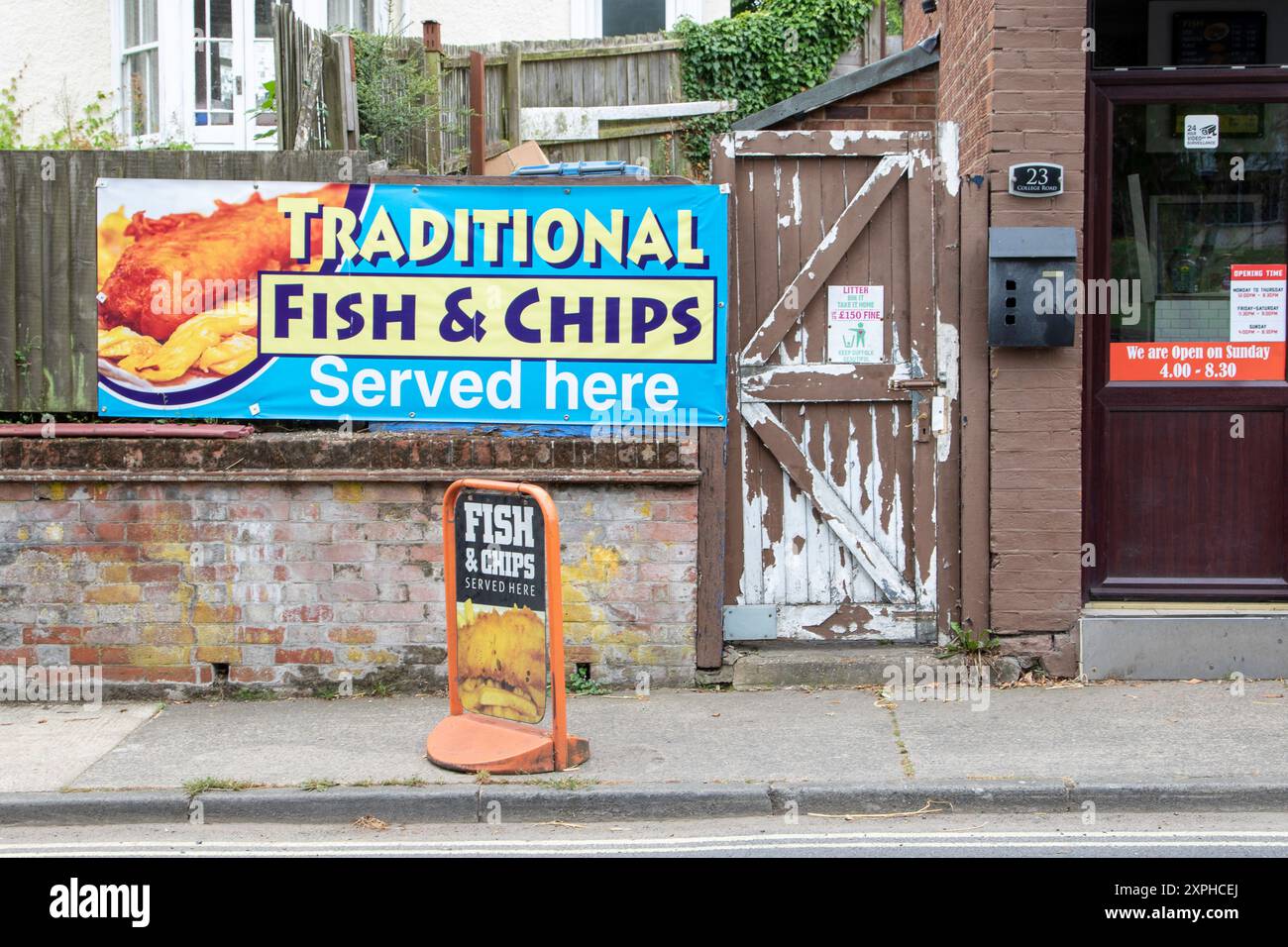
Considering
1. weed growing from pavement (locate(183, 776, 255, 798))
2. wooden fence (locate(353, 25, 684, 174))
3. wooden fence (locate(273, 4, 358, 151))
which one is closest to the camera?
weed growing from pavement (locate(183, 776, 255, 798))

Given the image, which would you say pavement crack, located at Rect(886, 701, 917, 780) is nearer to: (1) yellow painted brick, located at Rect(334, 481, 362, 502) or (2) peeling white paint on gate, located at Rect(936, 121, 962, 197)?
(2) peeling white paint on gate, located at Rect(936, 121, 962, 197)

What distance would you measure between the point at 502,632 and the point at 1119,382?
3632mm

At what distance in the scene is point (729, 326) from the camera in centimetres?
720

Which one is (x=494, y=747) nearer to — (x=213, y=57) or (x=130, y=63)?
(x=213, y=57)

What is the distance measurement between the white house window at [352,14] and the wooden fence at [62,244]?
7.88 metres

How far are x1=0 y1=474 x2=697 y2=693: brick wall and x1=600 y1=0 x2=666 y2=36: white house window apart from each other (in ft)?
31.3

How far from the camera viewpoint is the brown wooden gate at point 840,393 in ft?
23.6

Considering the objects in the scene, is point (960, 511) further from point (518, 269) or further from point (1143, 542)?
point (518, 269)

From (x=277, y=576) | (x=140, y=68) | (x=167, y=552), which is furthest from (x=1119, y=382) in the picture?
(x=140, y=68)

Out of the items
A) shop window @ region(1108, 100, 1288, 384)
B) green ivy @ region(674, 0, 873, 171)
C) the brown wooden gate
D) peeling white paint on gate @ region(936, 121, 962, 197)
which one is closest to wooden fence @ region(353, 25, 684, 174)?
green ivy @ region(674, 0, 873, 171)

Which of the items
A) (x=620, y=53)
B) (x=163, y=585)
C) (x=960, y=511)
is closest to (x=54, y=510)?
(x=163, y=585)

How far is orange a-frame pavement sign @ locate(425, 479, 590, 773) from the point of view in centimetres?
572

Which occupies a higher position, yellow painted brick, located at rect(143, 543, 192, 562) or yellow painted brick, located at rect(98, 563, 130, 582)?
yellow painted brick, located at rect(143, 543, 192, 562)

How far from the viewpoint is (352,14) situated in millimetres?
14789
